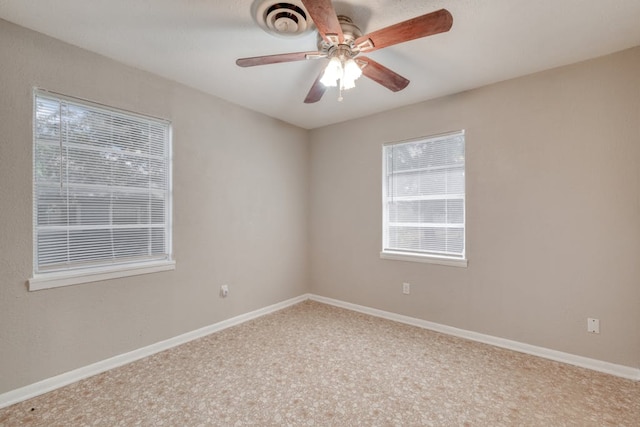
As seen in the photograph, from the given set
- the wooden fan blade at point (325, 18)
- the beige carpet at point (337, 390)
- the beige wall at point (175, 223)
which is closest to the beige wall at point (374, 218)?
the beige wall at point (175, 223)

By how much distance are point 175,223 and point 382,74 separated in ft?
7.36

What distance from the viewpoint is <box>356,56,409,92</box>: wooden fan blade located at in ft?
6.29

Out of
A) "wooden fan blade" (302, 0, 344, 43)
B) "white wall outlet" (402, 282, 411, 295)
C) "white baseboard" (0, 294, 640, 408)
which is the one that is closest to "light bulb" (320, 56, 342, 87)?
"wooden fan blade" (302, 0, 344, 43)

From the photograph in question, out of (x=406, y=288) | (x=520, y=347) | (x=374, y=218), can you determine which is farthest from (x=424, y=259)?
(x=520, y=347)

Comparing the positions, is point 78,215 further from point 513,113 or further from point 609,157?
point 609,157

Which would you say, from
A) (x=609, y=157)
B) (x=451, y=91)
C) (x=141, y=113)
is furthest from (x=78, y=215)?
(x=609, y=157)

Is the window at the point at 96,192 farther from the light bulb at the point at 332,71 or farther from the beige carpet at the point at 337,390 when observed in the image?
the light bulb at the point at 332,71

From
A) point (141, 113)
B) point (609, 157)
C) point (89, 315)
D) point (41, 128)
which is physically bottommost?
point (89, 315)


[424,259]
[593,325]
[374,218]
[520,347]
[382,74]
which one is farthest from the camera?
[374,218]

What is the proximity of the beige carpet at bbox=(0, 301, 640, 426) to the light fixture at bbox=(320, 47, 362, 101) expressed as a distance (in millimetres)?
2111

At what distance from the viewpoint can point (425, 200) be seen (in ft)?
10.7

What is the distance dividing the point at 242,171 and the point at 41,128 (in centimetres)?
171

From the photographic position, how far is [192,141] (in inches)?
116

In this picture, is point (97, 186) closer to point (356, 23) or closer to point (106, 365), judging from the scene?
point (106, 365)
